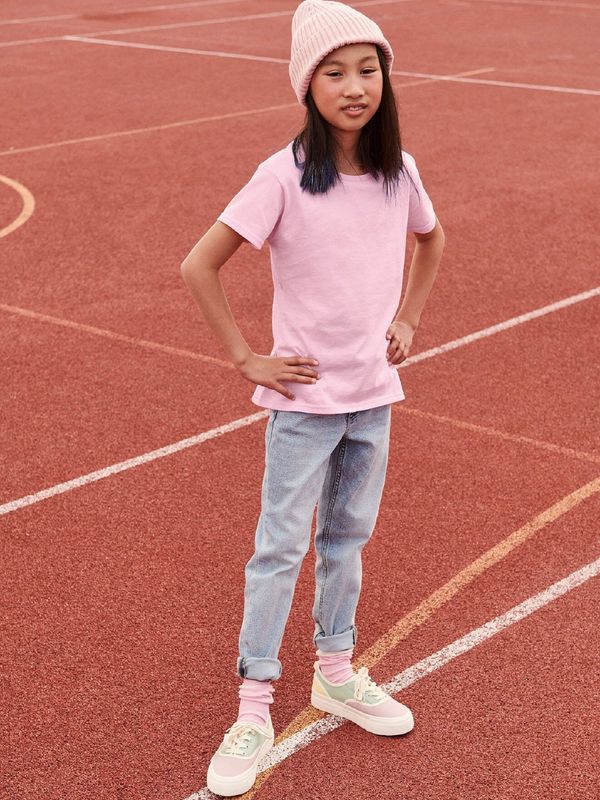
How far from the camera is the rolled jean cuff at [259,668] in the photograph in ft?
12.2

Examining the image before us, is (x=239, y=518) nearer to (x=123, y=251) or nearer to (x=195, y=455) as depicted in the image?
(x=195, y=455)

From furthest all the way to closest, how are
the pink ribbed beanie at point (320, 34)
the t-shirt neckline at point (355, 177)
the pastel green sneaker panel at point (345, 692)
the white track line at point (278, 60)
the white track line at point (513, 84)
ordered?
the white track line at point (278, 60)
the white track line at point (513, 84)
the pastel green sneaker panel at point (345, 692)
the t-shirt neckline at point (355, 177)
the pink ribbed beanie at point (320, 34)

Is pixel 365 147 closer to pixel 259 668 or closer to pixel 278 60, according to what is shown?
pixel 259 668

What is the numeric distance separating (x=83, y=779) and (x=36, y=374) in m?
3.68

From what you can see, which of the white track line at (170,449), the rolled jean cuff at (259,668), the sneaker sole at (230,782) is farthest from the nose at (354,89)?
the sneaker sole at (230,782)

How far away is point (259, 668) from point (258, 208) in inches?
54.7

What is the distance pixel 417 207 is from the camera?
370cm

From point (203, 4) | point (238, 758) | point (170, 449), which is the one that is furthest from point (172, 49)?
point (238, 758)

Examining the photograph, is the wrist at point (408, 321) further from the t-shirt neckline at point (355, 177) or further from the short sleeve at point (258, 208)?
the short sleeve at point (258, 208)

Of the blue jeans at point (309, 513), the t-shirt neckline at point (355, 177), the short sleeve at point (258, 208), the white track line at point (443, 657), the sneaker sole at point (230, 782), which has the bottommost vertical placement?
the white track line at point (443, 657)

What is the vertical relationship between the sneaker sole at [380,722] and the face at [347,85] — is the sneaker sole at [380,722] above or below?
below

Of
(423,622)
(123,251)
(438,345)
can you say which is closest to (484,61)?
(123,251)

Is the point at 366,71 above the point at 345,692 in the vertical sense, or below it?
above

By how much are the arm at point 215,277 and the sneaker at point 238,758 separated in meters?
1.13
